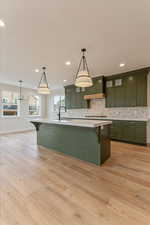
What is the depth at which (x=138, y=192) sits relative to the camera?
1.70 m

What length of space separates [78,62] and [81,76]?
1226 mm

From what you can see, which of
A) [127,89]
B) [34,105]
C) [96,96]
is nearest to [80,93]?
[96,96]

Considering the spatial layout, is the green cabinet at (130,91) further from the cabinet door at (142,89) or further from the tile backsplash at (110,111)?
the tile backsplash at (110,111)

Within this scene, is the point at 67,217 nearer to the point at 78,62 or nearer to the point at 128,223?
the point at 128,223

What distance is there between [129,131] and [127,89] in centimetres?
164

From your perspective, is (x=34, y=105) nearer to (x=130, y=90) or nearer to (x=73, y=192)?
(x=130, y=90)

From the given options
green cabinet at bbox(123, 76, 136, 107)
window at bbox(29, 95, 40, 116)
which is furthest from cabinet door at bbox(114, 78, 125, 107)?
window at bbox(29, 95, 40, 116)

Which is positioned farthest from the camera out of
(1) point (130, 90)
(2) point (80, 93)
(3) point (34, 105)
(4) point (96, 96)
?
(3) point (34, 105)

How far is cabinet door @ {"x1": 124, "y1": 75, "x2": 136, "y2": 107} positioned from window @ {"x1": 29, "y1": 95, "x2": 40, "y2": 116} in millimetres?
5868

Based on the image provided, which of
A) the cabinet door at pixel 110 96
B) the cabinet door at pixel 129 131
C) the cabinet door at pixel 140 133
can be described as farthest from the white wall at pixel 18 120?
the cabinet door at pixel 140 133

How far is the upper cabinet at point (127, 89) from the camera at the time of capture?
4152 mm

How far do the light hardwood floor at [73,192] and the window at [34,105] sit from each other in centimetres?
531

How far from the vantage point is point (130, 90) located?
4441 mm

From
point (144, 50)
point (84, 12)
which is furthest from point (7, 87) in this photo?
point (144, 50)
